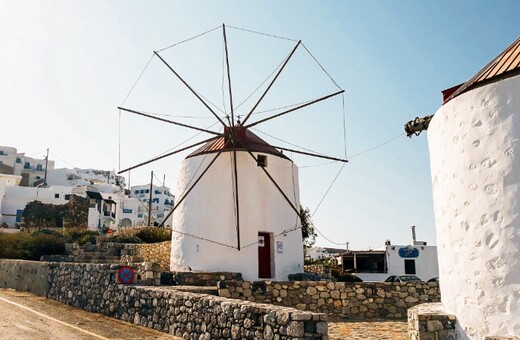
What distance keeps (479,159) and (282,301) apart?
7.20 metres

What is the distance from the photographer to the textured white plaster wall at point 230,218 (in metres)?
16.1

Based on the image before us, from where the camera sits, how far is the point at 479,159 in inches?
265

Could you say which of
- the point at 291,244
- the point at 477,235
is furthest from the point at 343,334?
the point at 291,244

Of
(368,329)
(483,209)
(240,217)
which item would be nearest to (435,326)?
(483,209)

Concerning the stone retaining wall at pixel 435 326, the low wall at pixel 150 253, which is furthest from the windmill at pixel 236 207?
the stone retaining wall at pixel 435 326

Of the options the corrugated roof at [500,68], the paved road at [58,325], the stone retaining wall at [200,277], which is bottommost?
the paved road at [58,325]

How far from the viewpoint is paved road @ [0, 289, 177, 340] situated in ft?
27.0

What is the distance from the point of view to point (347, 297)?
40.2 feet

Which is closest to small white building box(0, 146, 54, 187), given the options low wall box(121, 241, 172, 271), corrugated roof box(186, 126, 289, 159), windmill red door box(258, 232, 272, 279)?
low wall box(121, 241, 172, 271)

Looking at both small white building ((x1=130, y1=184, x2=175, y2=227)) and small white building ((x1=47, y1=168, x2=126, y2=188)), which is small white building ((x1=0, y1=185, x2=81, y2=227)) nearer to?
small white building ((x1=47, y1=168, x2=126, y2=188))

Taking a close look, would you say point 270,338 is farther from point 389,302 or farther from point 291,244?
point 291,244

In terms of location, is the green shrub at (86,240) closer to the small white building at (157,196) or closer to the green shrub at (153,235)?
the green shrub at (153,235)

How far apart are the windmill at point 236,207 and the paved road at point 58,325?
5358 mm

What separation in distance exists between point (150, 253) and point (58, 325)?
1253cm
